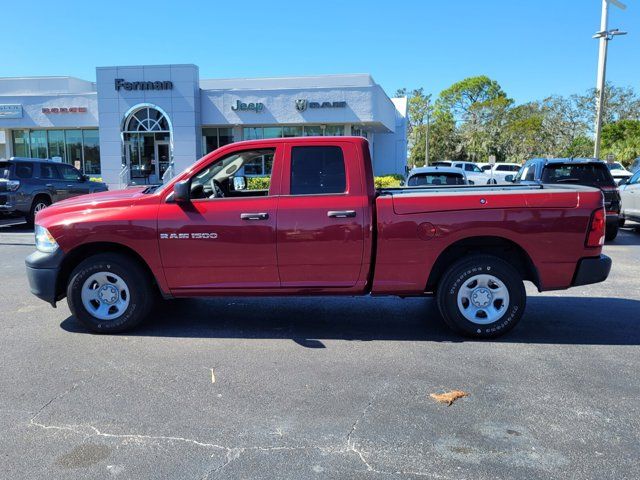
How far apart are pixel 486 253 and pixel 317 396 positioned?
2.41m

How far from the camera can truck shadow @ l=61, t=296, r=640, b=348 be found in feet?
18.4

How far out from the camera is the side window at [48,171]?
15094 millimetres

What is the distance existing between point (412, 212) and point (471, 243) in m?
0.72

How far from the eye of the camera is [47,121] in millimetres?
31141

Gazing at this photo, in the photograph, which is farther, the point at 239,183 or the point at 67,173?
the point at 67,173

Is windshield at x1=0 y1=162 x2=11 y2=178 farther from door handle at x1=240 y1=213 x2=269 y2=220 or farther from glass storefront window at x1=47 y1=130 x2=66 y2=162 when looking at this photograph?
glass storefront window at x1=47 y1=130 x2=66 y2=162

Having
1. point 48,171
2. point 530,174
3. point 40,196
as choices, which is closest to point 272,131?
point 48,171

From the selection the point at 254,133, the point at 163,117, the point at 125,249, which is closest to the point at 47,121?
the point at 163,117

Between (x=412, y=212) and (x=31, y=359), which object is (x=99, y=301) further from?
(x=412, y=212)

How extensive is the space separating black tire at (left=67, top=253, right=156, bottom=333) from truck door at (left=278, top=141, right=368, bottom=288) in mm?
1440

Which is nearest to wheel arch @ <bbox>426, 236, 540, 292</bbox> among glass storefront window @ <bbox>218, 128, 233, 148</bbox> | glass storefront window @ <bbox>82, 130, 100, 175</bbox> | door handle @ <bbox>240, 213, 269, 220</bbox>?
door handle @ <bbox>240, 213, 269, 220</bbox>

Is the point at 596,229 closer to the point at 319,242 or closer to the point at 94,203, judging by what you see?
the point at 319,242

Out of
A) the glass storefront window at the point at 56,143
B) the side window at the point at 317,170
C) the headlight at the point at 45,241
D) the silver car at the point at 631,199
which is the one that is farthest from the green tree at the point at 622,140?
the headlight at the point at 45,241

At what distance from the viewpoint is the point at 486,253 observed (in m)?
5.54
